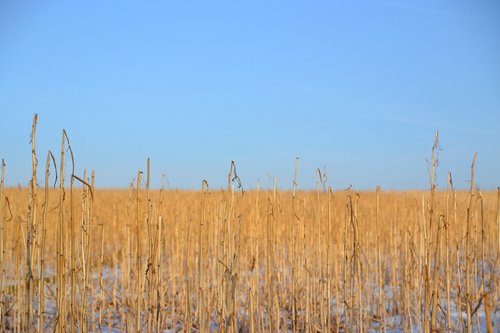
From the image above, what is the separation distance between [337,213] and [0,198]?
7.06 meters

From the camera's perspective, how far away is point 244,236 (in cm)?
682

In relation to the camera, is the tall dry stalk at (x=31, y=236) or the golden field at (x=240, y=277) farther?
the golden field at (x=240, y=277)

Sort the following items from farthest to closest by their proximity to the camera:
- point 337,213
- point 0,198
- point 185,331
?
point 337,213 < point 185,331 < point 0,198

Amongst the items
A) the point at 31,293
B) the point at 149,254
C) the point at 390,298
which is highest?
the point at 149,254

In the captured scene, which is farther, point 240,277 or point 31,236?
point 240,277

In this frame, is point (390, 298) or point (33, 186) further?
point (390, 298)

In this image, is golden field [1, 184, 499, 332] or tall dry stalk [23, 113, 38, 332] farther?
golden field [1, 184, 499, 332]

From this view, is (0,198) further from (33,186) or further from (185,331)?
(185,331)

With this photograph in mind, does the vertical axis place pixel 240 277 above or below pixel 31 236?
below

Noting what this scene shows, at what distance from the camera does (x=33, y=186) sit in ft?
7.15

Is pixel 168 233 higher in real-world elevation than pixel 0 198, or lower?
lower

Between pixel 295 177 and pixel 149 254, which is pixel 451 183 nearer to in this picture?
pixel 295 177

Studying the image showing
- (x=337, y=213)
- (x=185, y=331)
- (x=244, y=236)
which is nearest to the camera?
(x=185, y=331)

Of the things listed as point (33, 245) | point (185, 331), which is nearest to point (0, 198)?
point (33, 245)
